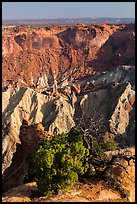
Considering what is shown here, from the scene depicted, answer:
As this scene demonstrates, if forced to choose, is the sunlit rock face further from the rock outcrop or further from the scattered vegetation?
the scattered vegetation

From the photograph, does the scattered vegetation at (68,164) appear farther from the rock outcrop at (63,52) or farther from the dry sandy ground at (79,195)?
the rock outcrop at (63,52)

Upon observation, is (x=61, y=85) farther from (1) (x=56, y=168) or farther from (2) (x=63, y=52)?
(1) (x=56, y=168)

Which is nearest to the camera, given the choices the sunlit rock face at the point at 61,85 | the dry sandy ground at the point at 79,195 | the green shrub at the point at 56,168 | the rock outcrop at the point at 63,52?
the dry sandy ground at the point at 79,195

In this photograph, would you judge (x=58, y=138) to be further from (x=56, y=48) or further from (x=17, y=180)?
(x=56, y=48)

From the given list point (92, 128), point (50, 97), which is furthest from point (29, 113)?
point (92, 128)

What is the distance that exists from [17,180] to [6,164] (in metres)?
13.5

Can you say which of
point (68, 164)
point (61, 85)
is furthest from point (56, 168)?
point (61, 85)

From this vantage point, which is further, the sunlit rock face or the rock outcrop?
the rock outcrop

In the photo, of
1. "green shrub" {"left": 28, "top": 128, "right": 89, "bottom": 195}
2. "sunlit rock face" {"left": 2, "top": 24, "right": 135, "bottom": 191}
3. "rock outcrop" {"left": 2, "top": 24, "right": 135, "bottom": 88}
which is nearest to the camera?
"green shrub" {"left": 28, "top": 128, "right": 89, "bottom": 195}

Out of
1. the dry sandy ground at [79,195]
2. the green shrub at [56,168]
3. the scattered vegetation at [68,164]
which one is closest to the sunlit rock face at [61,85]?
the scattered vegetation at [68,164]

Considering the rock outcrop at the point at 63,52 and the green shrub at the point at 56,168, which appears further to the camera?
the rock outcrop at the point at 63,52

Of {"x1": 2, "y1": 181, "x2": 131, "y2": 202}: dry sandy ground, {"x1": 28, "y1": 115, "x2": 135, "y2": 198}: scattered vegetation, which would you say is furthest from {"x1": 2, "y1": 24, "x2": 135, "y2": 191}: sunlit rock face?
{"x1": 2, "y1": 181, "x2": 131, "y2": 202}: dry sandy ground

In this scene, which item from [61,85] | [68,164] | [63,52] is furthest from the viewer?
[63,52]

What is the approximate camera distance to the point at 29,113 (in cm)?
4941
